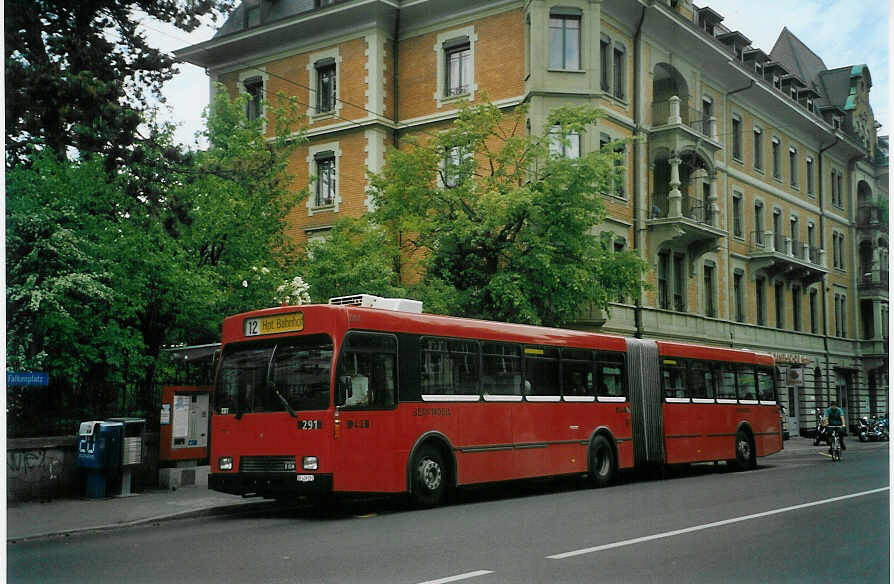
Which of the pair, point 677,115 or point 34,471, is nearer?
point 34,471

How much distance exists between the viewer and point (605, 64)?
30141 mm

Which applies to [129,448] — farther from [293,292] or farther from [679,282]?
[679,282]

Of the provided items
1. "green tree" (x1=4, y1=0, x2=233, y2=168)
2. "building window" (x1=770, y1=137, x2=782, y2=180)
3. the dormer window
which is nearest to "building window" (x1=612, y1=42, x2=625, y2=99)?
"building window" (x1=770, y1=137, x2=782, y2=180)

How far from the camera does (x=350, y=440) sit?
1321 centimetres

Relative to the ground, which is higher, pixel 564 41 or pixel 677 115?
pixel 564 41

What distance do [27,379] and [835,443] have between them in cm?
1877

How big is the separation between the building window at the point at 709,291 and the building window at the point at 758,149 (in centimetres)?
462

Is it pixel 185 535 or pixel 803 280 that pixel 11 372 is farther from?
pixel 803 280

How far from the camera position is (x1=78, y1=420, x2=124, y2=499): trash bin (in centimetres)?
1524

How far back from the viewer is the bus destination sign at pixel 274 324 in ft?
44.6

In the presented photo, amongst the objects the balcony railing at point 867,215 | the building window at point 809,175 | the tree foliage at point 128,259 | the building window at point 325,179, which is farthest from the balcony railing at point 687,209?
the balcony railing at point 867,215

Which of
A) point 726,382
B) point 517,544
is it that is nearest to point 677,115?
point 726,382

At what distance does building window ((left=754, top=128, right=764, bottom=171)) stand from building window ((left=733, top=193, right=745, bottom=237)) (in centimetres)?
134

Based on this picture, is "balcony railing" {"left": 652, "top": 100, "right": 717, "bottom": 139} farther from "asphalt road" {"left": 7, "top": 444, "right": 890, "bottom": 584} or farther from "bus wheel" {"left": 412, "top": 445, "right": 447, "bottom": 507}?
"bus wheel" {"left": 412, "top": 445, "right": 447, "bottom": 507}
